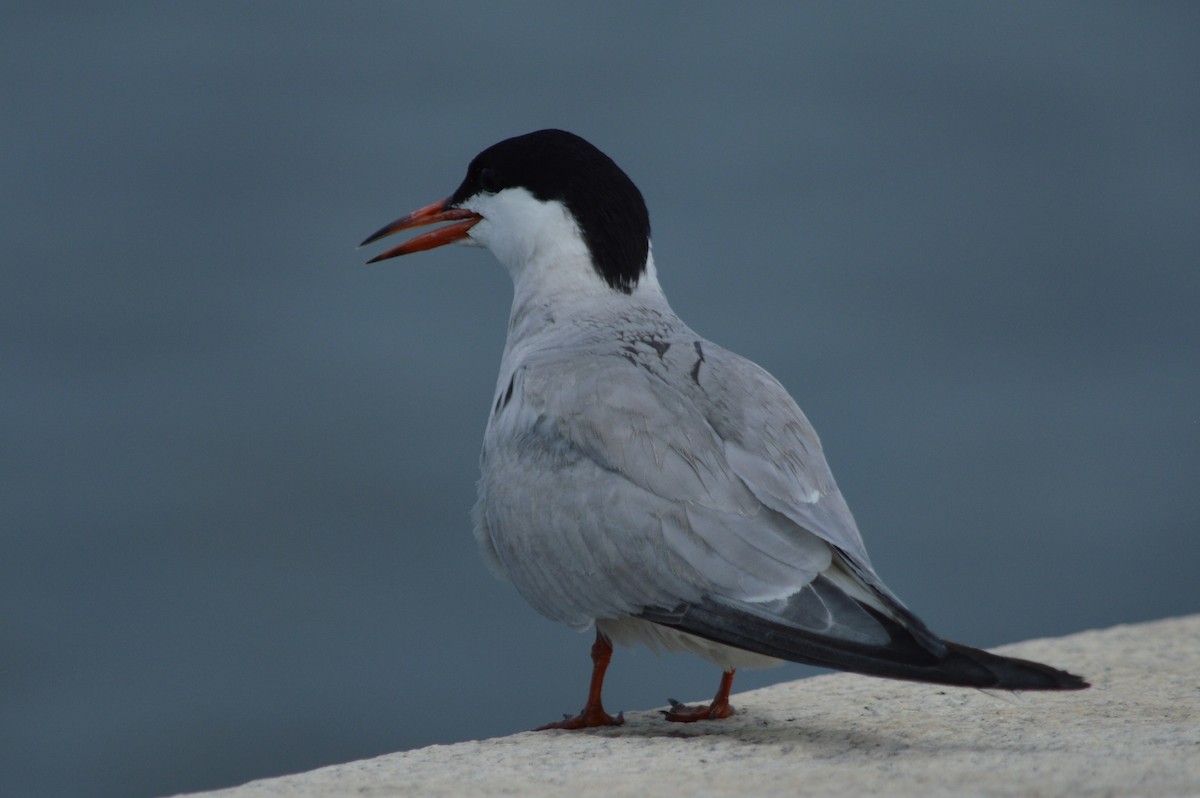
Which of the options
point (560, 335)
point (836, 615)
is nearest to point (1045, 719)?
point (836, 615)

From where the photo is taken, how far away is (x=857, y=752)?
354 cm

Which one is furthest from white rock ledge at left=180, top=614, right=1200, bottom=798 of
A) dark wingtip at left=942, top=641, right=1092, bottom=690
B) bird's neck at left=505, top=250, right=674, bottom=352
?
bird's neck at left=505, top=250, right=674, bottom=352

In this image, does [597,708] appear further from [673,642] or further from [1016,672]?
[1016,672]

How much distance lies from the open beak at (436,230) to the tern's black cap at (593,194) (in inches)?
13.8

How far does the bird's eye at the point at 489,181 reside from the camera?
532 cm

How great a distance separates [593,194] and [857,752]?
2.21 metres

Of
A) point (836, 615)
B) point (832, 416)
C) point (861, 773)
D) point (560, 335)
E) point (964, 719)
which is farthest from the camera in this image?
point (832, 416)

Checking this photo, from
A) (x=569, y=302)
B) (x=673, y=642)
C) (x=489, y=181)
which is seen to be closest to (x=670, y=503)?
(x=673, y=642)

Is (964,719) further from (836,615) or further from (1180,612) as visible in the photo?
(1180,612)

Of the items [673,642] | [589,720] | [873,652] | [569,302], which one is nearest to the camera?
[873,652]

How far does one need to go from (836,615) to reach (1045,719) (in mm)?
861

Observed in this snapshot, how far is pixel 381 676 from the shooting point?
32.7ft

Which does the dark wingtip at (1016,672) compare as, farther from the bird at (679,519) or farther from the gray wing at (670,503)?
the gray wing at (670,503)

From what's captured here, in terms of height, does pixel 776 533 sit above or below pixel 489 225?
below
